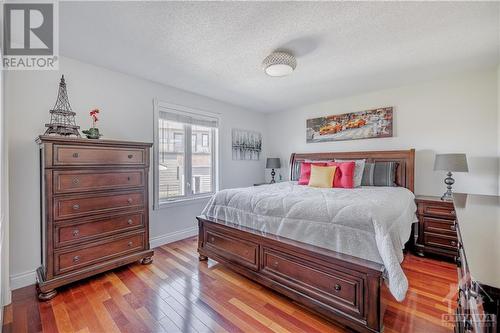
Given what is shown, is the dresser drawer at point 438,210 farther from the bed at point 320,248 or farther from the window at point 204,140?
the window at point 204,140

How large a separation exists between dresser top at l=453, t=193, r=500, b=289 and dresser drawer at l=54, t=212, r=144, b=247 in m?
2.78

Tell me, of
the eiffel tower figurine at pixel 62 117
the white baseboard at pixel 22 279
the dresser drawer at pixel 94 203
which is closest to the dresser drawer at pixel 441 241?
the dresser drawer at pixel 94 203

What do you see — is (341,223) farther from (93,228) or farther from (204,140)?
(204,140)

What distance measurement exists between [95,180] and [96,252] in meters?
0.74

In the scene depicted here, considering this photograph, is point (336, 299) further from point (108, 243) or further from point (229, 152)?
point (229, 152)

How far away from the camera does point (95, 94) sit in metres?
2.72

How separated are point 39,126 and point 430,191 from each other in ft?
16.4

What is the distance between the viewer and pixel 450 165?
8.95 feet

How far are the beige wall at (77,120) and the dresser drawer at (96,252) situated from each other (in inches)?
20.6

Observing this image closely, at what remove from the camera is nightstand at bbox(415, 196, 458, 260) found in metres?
2.64

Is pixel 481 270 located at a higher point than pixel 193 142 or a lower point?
lower

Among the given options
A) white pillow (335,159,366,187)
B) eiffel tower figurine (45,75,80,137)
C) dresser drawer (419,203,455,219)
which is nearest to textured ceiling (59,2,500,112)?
eiffel tower figurine (45,75,80,137)

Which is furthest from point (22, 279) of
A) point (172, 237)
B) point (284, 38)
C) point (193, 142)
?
point (284, 38)

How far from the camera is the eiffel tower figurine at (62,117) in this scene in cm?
217
